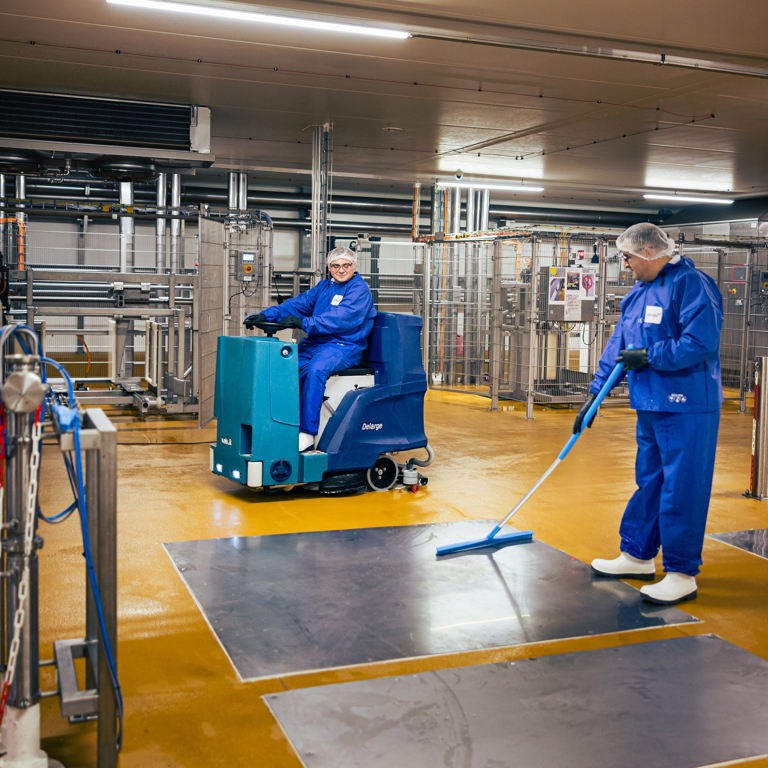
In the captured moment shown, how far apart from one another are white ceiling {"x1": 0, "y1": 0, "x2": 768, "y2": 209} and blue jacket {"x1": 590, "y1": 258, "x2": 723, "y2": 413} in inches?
126

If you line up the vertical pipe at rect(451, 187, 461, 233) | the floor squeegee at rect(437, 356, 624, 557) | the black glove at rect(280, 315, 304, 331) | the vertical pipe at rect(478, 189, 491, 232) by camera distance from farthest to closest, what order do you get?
the vertical pipe at rect(478, 189, 491, 232) < the vertical pipe at rect(451, 187, 461, 233) < the black glove at rect(280, 315, 304, 331) < the floor squeegee at rect(437, 356, 624, 557)

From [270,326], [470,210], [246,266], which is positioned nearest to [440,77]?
[246,266]

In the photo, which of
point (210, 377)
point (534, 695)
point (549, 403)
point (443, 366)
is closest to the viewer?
point (534, 695)

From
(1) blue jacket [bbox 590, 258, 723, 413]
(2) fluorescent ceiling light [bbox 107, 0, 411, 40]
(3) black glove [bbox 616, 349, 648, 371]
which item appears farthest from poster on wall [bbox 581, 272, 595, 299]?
(3) black glove [bbox 616, 349, 648, 371]

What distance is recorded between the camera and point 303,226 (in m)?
17.3

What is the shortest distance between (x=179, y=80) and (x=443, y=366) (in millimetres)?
5933

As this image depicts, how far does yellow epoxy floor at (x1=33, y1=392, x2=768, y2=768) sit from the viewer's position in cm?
250

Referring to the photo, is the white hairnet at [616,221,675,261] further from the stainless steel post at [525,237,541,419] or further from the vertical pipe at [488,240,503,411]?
the vertical pipe at [488,240,503,411]

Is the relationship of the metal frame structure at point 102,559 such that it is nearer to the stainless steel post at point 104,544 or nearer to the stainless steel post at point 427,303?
the stainless steel post at point 104,544

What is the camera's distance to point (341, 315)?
217 inches

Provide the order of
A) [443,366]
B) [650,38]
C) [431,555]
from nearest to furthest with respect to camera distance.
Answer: [431,555]
[650,38]
[443,366]

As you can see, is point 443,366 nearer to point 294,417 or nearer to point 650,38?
point 650,38

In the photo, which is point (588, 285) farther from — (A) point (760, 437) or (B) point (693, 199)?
(B) point (693, 199)

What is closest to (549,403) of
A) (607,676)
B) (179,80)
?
(179,80)
